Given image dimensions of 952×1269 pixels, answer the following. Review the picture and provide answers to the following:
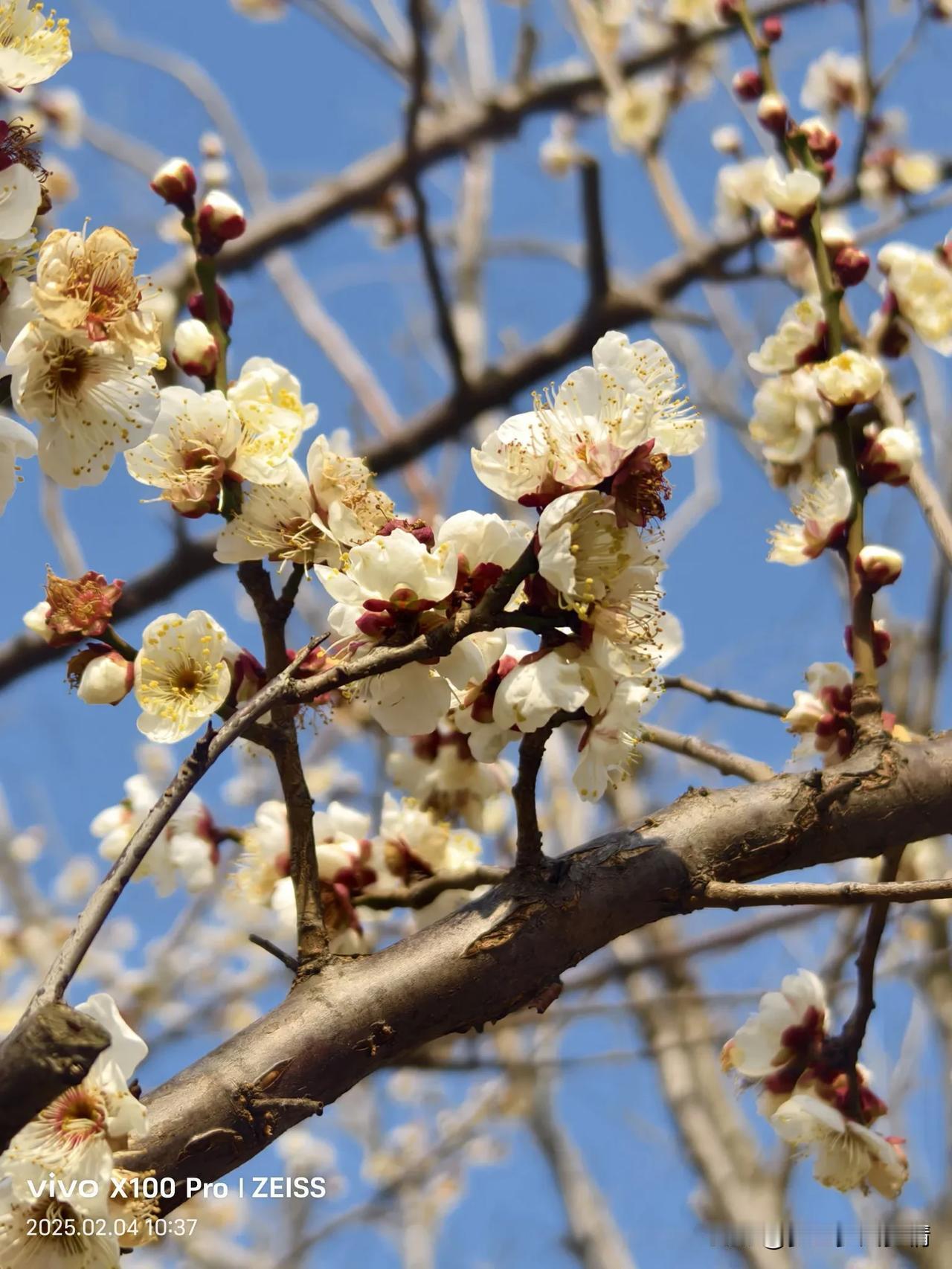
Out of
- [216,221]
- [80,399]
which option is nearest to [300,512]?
[80,399]

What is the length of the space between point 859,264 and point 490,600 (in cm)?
100

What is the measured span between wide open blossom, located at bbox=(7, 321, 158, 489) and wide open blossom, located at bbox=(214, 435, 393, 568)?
140 mm

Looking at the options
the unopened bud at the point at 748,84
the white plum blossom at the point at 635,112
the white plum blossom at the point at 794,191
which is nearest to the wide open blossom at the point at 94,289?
the white plum blossom at the point at 794,191

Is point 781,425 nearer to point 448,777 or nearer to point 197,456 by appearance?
point 448,777

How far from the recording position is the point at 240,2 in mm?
5676

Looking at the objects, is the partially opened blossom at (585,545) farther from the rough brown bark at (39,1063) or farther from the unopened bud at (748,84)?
the unopened bud at (748,84)

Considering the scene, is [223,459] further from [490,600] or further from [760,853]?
[760,853]

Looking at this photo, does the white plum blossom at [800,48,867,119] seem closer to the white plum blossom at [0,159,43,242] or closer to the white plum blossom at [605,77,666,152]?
the white plum blossom at [605,77,666,152]

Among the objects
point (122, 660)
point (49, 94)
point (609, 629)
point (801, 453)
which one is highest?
point (49, 94)

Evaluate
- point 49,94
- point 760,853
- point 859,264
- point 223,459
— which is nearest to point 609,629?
point 760,853

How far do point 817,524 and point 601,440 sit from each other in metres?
0.62

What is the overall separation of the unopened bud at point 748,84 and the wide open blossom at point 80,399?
1454 millimetres

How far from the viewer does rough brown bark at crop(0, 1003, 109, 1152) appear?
707 millimetres

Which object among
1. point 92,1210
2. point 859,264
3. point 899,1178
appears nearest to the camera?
point 92,1210
